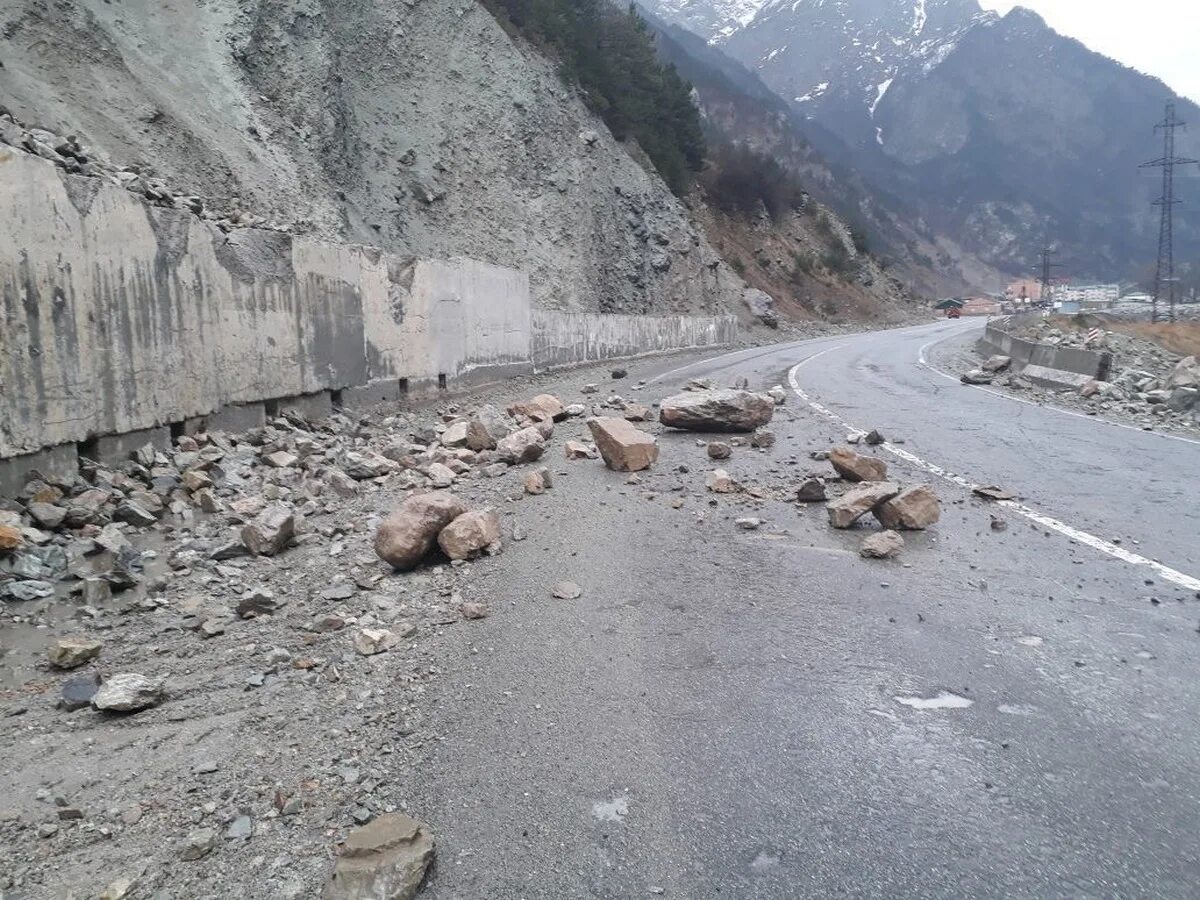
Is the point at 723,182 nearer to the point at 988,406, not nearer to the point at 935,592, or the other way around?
the point at 988,406

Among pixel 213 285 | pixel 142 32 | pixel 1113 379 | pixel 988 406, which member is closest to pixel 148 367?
pixel 213 285

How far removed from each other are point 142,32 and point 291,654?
1811 cm

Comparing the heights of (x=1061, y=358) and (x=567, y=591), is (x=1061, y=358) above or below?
above

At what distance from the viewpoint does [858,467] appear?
262 inches

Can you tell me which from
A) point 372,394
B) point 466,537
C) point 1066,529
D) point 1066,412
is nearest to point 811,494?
point 1066,529

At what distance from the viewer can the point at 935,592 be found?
4.34 metres

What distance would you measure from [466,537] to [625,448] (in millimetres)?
2512

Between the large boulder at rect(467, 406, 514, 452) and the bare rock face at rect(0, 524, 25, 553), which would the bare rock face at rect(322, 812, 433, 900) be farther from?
the large boulder at rect(467, 406, 514, 452)

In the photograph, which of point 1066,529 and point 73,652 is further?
point 1066,529

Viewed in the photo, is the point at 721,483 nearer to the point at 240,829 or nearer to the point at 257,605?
Result: the point at 257,605

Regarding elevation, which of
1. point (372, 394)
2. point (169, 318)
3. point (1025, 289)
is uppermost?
point (1025, 289)

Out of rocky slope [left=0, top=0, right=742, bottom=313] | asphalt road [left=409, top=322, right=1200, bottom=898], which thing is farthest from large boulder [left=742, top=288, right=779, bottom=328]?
asphalt road [left=409, top=322, right=1200, bottom=898]

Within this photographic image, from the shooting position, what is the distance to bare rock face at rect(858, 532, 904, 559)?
4930 millimetres

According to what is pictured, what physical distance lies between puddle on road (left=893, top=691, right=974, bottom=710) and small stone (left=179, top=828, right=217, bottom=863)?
97.5 inches
